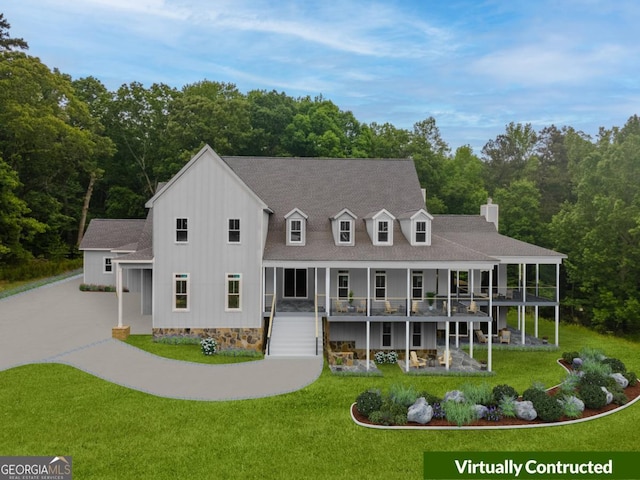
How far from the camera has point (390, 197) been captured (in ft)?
91.9

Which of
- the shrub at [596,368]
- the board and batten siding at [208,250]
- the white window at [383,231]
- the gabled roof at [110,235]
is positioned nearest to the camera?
the shrub at [596,368]

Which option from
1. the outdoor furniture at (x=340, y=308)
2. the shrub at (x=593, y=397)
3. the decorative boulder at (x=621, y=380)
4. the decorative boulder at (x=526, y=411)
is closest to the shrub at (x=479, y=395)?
the decorative boulder at (x=526, y=411)

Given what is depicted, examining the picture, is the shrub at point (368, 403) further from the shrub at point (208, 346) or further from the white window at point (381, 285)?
the white window at point (381, 285)

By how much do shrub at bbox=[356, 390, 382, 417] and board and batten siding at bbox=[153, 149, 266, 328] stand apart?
28.9 ft

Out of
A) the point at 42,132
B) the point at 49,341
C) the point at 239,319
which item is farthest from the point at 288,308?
the point at 42,132

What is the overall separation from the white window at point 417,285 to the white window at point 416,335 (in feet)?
5.36

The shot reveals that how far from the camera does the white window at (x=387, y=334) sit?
24500 mm

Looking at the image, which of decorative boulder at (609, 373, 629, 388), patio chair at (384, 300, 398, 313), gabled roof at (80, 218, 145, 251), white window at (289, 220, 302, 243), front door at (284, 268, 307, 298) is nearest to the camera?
decorative boulder at (609, 373, 629, 388)

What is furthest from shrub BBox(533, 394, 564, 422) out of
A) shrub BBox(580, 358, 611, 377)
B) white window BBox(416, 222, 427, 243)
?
white window BBox(416, 222, 427, 243)

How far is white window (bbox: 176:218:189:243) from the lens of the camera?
2220cm

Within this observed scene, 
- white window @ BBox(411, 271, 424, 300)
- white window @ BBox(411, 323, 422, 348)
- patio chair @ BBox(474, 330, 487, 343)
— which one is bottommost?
patio chair @ BBox(474, 330, 487, 343)

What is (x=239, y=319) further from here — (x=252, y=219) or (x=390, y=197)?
(x=390, y=197)

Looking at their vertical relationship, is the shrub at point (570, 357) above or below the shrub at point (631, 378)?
below

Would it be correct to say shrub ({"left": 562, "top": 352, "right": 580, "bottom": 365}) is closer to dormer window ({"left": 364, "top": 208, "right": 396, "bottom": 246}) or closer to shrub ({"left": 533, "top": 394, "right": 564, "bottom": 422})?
shrub ({"left": 533, "top": 394, "right": 564, "bottom": 422})
